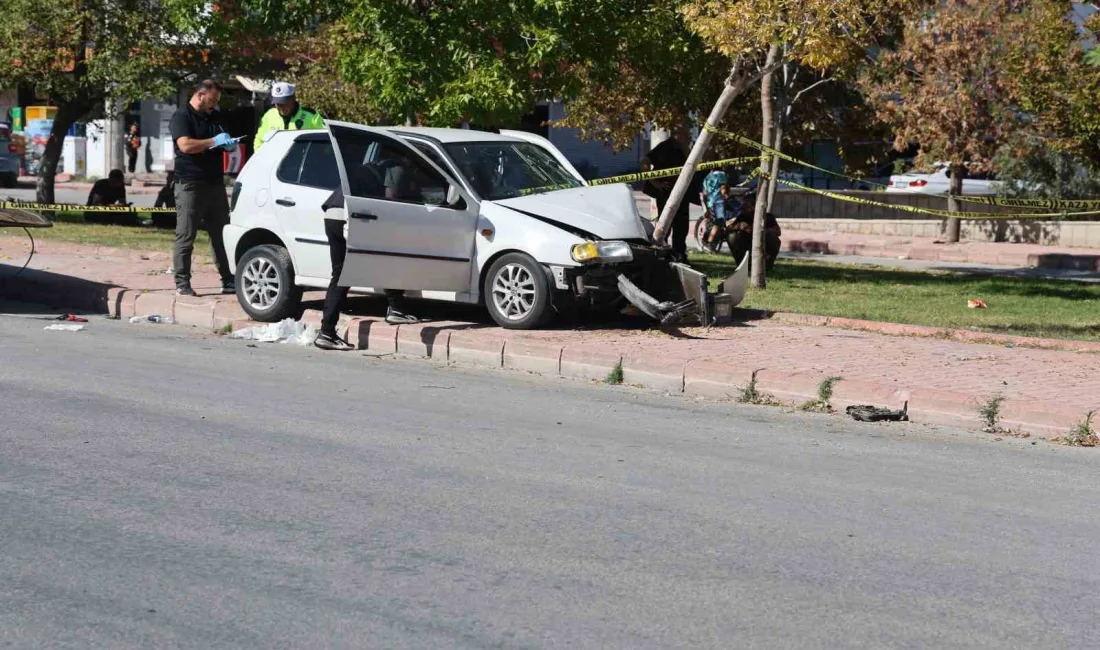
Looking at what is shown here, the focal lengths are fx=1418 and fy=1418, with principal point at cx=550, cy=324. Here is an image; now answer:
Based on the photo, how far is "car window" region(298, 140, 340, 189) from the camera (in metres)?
11.8

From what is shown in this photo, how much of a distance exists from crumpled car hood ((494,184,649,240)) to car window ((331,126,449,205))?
60 cm

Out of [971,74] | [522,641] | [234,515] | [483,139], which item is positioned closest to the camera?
[522,641]

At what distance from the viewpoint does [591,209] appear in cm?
1154

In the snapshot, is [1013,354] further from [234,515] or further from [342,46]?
[342,46]

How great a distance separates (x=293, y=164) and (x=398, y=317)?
5.33 feet

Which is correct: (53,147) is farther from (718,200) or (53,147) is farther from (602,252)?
(602,252)

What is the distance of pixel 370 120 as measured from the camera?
2952 cm

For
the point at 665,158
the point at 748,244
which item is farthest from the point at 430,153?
the point at 748,244

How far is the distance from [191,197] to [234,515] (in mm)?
7229

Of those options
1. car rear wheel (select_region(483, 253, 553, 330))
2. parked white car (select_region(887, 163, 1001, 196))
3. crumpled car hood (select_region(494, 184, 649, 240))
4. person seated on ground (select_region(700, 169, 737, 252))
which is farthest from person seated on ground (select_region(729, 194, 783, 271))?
parked white car (select_region(887, 163, 1001, 196))

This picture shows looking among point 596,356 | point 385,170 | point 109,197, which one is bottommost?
point 596,356

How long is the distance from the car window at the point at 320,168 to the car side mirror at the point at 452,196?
1012mm

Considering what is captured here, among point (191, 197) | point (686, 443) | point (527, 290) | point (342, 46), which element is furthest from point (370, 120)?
point (686, 443)

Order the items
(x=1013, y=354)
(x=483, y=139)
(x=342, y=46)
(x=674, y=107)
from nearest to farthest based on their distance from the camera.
Answer: (x=1013, y=354) → (x=483, y=139) → (x=342, y=46) → (x=674, y=107)
